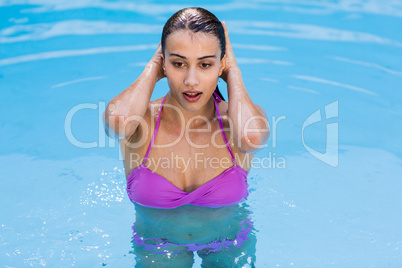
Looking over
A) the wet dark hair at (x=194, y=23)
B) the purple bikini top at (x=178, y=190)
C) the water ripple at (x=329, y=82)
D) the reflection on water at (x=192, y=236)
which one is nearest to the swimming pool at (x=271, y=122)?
the water ripple at (x=329, y=82)

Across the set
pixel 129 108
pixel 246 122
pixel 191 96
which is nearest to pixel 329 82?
pixel 246 122

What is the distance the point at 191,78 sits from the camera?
252cm

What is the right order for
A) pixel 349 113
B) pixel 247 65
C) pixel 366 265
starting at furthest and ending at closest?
pixel 247 65 → pixel 349 113 → pixel 366 265

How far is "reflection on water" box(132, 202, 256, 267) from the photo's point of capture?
2.86m

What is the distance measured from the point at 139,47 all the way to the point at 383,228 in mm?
3488

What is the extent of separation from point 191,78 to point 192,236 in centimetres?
93

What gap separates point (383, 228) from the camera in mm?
3520

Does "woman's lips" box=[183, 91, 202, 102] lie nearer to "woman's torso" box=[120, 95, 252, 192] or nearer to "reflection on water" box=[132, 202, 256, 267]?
"woman's torso" box=[120, 95, 252, 192]

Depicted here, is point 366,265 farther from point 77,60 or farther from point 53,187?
point 77,60

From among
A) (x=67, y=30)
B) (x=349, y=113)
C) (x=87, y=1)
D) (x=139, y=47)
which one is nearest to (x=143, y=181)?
(x=349, y=113)

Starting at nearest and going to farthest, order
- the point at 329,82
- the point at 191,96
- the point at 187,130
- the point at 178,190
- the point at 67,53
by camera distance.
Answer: the point at 191,96 → the point at 178,190 → the point at 187,130 → the point at 329,82 → the point at 67,53

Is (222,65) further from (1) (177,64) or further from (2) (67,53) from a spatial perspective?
(2) (67,53)

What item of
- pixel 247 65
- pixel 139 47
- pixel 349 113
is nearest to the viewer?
pixel 349 113

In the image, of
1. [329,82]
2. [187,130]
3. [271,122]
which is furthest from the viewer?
[329,82]
